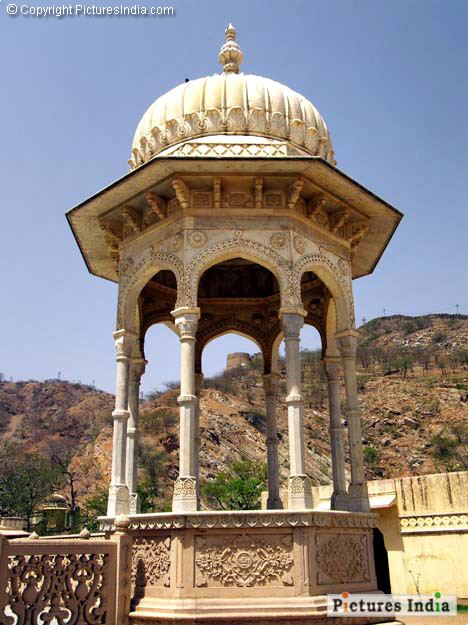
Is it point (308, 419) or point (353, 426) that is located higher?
point (308, 419)

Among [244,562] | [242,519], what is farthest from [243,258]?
[244,562]

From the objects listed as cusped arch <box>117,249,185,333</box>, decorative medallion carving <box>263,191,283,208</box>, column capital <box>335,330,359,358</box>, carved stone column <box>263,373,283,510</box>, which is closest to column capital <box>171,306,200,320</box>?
cusped arch <box>117,249,185,333</box>

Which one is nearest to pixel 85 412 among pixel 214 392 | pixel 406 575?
pixel 214 392

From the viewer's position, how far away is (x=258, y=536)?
341 inches

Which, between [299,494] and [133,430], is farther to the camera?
[133,430]

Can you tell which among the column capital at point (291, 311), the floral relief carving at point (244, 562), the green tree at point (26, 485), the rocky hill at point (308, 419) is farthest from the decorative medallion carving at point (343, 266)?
the green tree at point (26, 485)

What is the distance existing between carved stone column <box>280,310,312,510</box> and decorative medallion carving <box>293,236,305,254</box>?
115 cm

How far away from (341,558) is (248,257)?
4.89 m

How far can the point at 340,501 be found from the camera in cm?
1086

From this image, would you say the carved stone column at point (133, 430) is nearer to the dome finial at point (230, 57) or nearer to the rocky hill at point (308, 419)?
the dome finial at point (230, 57)

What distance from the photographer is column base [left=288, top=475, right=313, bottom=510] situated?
9.01 metres

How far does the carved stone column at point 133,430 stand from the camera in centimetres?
1134

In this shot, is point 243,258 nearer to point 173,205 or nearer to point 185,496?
point 173,205

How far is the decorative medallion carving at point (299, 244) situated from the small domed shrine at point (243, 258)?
0.03 m
